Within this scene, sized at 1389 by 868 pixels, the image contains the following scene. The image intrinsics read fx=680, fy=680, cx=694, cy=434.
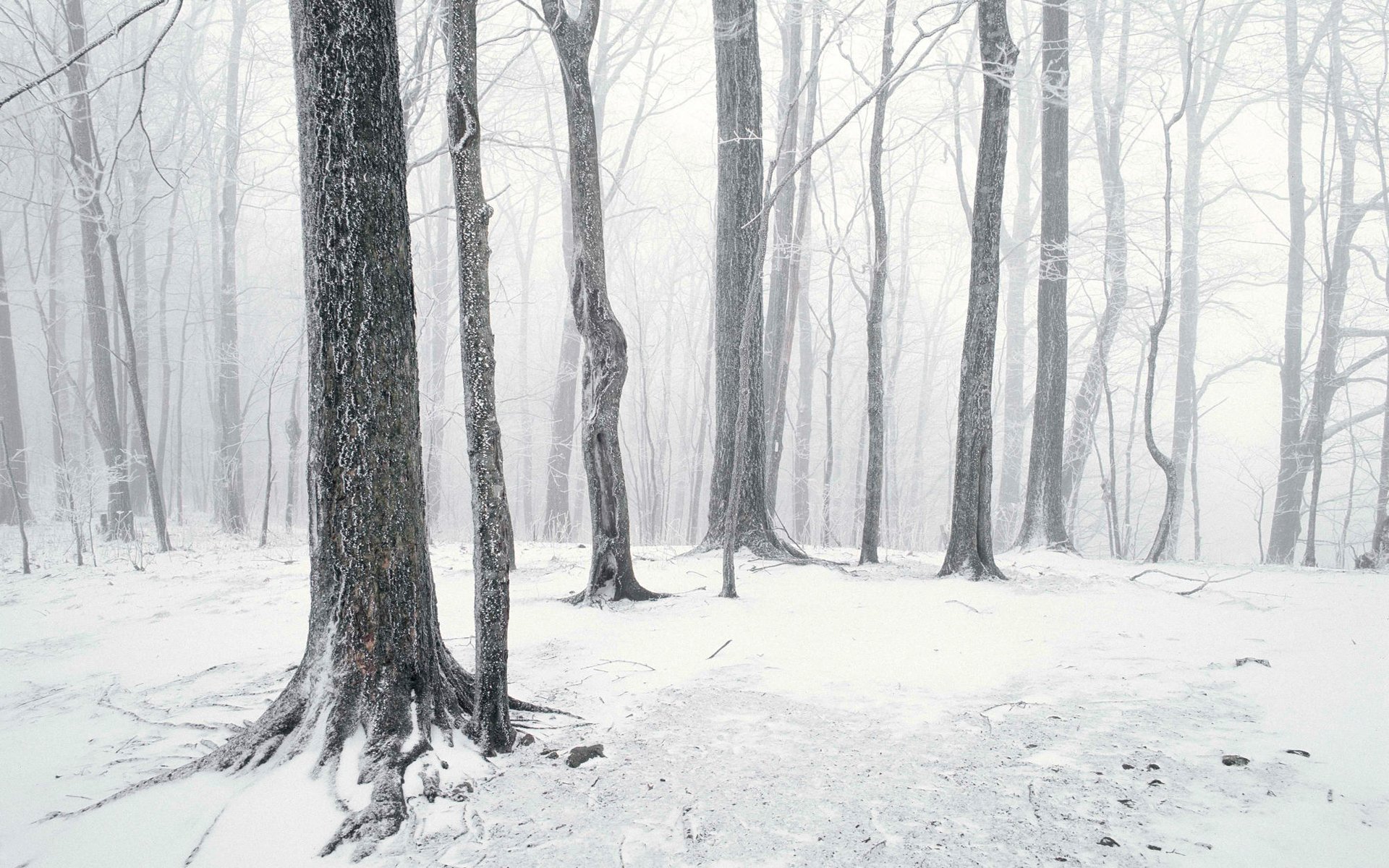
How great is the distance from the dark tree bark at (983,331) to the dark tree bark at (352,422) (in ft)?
13.6

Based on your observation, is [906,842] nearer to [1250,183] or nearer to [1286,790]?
[1286,790]

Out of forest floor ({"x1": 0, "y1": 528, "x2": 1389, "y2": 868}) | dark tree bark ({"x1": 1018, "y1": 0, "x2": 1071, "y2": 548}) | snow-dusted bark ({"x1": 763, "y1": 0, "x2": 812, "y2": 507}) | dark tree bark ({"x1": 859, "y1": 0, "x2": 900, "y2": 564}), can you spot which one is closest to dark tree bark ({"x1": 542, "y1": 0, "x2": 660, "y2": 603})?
forest floor ({"x1": 0, "y1": 528, "x2": 1389, "y2": 868})

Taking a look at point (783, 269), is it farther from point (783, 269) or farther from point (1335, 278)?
point (1335, 278)

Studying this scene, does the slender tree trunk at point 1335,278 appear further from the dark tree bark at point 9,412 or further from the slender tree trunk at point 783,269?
the dark tree bark at point 9,412

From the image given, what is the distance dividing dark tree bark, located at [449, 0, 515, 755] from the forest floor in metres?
0.24

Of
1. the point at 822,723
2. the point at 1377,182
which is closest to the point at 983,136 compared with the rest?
the point at 822,723

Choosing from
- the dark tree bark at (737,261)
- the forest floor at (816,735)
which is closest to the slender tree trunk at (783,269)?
the dark tree bark at (737,261)

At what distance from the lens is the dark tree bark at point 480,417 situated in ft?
7.61

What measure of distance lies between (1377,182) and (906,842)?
17.9 meters

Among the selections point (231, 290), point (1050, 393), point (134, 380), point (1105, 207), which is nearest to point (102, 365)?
point (231, 290)

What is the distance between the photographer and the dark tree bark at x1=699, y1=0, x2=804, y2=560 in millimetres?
6074

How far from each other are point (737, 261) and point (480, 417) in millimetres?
4457

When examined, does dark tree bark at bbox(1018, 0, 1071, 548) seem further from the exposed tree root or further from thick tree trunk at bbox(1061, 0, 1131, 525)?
the exposed tree root

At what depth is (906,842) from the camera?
1685 millimetres
